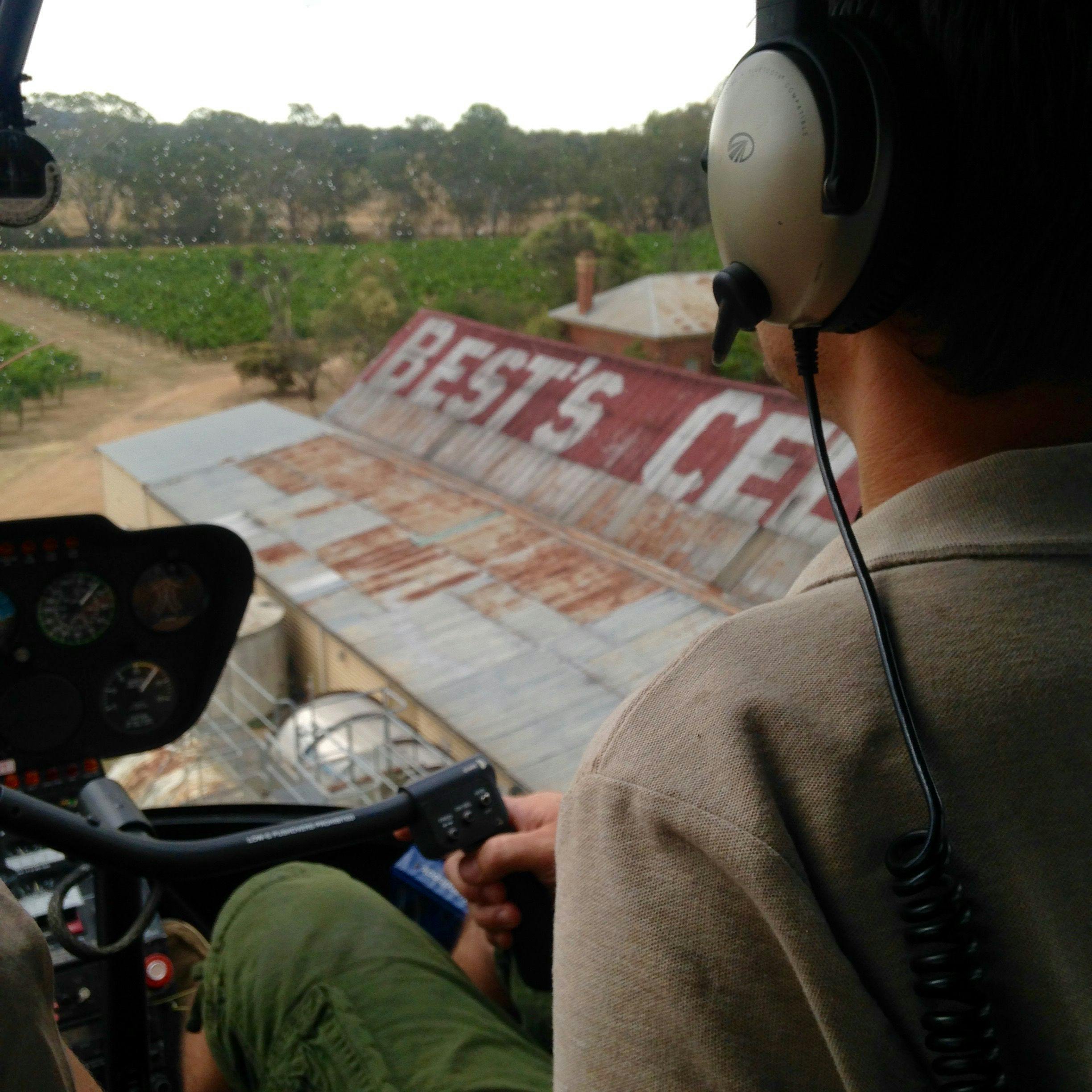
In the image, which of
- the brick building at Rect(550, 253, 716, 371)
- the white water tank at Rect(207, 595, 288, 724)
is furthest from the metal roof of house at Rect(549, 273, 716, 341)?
the white water tank at Rect(207, 595, 288, 724)

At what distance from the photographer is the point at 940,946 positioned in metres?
0.46

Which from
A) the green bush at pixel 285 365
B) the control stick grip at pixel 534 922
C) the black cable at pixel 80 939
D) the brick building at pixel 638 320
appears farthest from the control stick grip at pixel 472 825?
the brick building at pixel 638 320

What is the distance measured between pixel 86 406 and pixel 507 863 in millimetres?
558

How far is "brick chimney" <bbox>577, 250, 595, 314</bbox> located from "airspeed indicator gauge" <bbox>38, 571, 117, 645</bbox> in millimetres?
5622

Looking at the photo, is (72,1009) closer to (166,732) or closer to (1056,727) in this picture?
(166,732)

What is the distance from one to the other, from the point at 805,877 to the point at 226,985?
77 centimetres

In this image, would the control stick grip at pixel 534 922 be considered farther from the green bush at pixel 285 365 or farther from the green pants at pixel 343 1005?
the green bush at pixel 285 365

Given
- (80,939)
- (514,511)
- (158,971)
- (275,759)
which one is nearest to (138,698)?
(158,971)

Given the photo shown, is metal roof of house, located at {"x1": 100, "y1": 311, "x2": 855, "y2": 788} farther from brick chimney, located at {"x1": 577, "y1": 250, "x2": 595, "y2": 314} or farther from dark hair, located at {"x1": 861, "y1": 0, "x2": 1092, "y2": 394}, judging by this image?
dark hair, located at {"x1": 861, "y1": 0, "x2": 1092, "y2": 394}

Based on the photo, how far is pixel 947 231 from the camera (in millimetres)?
481

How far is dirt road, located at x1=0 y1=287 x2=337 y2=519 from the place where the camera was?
0.95 metres

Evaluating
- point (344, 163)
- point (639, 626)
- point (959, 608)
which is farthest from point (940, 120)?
point (639, 626)

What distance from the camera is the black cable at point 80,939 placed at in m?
0.80

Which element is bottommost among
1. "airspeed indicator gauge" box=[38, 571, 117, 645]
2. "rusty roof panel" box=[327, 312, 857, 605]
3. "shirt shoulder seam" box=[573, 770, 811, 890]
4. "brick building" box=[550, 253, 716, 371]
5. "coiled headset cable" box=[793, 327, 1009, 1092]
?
"rusty roof panel" box=[327, 312, 857, 605]
